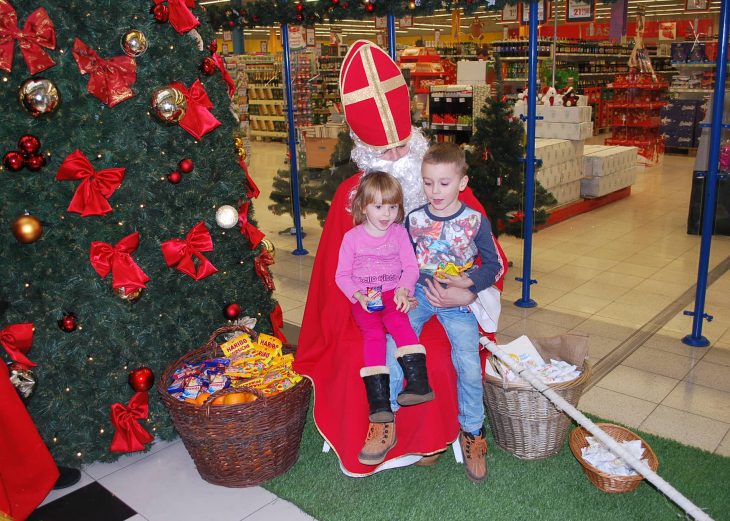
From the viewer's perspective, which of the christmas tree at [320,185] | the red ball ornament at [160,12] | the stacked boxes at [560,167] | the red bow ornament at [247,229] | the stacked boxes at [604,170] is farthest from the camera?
the stacked boxes at [604,170]

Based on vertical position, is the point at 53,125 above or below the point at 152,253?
above

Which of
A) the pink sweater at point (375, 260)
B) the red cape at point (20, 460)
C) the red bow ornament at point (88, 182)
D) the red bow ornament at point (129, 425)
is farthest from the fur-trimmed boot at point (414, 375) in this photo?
the red cape at point (20, 460)

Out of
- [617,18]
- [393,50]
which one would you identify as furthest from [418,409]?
[617,18]

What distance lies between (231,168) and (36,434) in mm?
1416

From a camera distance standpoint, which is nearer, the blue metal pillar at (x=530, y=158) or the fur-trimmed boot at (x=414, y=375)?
the fur-trimmed boot at (x=414, y=375)

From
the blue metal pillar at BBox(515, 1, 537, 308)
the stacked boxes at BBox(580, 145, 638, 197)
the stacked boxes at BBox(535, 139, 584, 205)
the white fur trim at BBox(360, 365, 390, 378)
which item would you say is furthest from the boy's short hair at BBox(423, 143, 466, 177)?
Result: the stacked boxes at BBox(580, 145, 638, 197)

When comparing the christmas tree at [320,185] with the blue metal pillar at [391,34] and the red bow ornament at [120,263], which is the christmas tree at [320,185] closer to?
the blue metal pillar at [391,34]

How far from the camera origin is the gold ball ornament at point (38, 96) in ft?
7.43

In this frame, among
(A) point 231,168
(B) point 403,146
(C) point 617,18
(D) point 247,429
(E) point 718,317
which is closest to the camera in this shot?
(D) point 247,429

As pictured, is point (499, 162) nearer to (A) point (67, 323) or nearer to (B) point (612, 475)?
(B) point (612, 475)

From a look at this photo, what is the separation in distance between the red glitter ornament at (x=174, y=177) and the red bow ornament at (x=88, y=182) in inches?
9.0

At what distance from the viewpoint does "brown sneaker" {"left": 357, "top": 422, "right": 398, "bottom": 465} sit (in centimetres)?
236

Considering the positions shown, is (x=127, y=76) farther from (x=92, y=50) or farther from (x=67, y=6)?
(x=67, y=6)

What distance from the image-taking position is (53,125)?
246 cm
